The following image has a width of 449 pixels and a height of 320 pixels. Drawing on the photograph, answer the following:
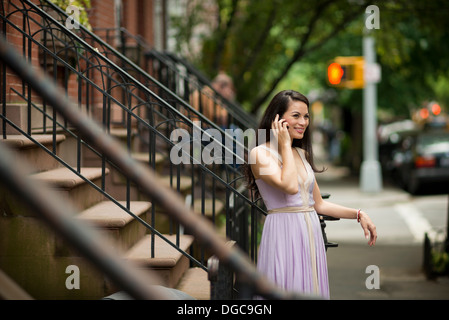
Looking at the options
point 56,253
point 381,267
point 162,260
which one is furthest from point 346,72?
point 56,253

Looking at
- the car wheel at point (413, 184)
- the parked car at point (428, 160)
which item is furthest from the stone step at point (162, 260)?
the car wheel at point (413, 184)

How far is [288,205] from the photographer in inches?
142

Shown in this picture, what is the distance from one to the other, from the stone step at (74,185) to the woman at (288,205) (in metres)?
1.66

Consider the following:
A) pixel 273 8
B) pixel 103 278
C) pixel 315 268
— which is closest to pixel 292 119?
pixel 315 268

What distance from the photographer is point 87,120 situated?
2496 millimetres

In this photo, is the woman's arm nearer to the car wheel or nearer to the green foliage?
the green foliage

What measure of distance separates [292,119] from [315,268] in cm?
83

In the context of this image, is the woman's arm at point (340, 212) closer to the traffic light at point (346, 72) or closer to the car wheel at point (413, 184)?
the traffic light at point (346, 72)

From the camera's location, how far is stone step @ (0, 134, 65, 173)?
15.8ft

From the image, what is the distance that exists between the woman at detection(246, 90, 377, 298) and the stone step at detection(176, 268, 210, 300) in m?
1.16

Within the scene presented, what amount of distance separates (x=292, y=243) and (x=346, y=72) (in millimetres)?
12884

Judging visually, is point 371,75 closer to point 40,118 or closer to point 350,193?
point 350,193

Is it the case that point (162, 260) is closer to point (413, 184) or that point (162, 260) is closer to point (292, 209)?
point (292, 209)

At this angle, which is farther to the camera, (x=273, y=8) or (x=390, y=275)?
(x=273, y=8)
